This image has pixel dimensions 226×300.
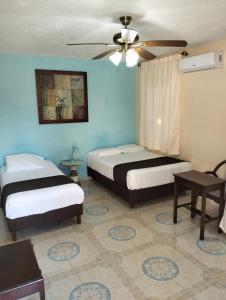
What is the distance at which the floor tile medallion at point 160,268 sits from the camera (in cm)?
Answer: 207

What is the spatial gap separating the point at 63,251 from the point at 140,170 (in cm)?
156

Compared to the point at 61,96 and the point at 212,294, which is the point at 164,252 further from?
the point at 61,96

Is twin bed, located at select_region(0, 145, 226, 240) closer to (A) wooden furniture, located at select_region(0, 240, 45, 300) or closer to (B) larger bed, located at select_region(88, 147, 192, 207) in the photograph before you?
(B) larger bed, located at select_region(88, 147, 192, 207)

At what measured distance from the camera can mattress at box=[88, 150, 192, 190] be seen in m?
3.38

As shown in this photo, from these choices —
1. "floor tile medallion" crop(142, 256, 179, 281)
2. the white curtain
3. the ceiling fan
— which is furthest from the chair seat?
the ceiling fan

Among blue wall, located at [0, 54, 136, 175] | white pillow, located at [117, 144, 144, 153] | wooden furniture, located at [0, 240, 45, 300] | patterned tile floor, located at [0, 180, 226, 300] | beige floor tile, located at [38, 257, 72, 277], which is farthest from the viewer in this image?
white pillow, located at [117, 144, 144, 153]

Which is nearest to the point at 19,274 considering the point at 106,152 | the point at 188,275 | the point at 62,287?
the point at 62,287

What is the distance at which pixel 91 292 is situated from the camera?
1911 mm

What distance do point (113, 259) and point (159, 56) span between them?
349 centimetres

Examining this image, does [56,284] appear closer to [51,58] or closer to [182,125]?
[182,125]

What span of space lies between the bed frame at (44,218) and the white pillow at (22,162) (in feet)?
3.71

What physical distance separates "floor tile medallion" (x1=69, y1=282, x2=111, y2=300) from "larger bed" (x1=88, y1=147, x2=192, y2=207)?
1.53 metres

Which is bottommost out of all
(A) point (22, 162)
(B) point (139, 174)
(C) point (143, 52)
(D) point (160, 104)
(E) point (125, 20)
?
(B) point (139, 174)

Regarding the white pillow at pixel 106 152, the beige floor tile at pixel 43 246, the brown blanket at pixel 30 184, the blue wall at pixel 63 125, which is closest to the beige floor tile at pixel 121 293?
the beige floor tile at pixel 43 246
